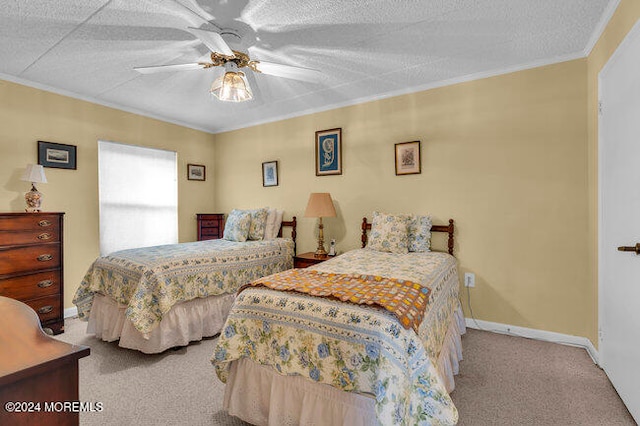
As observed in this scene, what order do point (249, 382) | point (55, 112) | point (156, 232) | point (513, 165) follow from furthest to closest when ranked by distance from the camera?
point (156, 232) < point (55, 112) < point (513, 165) < point (249, 382)

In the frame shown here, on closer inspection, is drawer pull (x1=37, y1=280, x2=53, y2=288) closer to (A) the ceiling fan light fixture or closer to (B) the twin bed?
(B) the twin bed

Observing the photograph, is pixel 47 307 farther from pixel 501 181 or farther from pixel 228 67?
pixel 501 181

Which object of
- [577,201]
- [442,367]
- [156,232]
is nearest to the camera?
[442,367]

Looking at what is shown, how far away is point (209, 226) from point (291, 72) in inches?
114

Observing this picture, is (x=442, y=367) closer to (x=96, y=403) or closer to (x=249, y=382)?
(x=249, y=382)

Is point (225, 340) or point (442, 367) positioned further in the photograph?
point (442, 367)

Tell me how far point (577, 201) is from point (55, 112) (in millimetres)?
5213

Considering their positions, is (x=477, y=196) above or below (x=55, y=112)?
below

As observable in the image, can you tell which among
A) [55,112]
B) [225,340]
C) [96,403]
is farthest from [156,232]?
[225,340]

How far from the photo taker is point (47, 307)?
2908 millimetres

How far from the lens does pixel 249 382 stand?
1.68 meters

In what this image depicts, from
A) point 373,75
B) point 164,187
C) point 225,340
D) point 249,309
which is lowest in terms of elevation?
point 225,340

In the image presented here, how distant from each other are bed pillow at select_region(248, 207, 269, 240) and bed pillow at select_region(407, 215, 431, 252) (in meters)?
1.86

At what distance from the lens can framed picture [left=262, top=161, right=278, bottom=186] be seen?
4.44 metres
